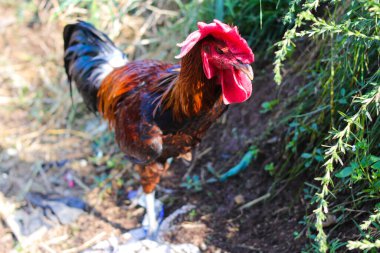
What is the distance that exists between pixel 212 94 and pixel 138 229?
166 cm

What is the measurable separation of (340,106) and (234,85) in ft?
3.02

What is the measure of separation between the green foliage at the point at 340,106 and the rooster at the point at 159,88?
312mm

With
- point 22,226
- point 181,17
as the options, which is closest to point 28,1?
point 181,17

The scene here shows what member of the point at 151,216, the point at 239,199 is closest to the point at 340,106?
the point at 239,199

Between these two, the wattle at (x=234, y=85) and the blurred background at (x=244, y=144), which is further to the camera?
the blurred background at (x=244, y=144)

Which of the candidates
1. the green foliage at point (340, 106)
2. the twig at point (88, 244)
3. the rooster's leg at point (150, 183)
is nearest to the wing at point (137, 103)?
the rooster's leg at point (150, 183)

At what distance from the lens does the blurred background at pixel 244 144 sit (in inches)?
104

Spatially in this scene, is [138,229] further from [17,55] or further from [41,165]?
[17,55]

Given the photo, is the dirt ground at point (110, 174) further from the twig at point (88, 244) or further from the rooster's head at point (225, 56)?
the rooster's head at point (225, 56)

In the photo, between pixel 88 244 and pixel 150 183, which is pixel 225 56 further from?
pixel 88 244

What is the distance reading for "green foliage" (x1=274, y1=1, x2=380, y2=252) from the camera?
7.79 feet

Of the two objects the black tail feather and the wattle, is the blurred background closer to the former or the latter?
the wattle

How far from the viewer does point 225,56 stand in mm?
2428

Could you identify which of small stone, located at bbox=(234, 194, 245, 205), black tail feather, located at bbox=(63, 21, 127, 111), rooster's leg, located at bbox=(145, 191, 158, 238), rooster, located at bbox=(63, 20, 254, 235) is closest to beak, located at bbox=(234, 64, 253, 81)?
rooster, located at bbox=(63, 20, 254, 235)
